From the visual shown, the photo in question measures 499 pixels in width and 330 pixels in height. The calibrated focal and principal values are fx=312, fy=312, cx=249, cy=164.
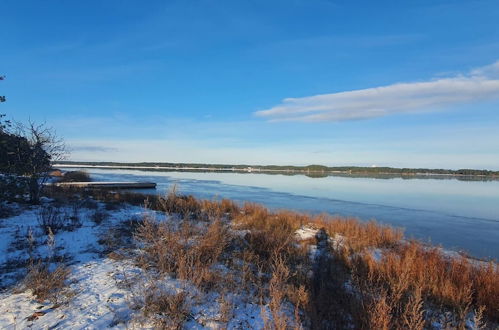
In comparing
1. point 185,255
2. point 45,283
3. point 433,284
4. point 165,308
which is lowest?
point 433,284

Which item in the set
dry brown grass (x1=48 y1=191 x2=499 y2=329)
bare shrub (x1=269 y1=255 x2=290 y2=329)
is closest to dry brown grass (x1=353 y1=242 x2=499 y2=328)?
dry brown grass (x1=48 y1=191 x2=499 y2=329)

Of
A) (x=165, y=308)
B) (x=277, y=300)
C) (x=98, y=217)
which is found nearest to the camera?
(x=277, y=300)

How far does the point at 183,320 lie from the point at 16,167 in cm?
955

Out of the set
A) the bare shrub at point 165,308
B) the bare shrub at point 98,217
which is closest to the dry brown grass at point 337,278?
the bare shrub at point 165,308

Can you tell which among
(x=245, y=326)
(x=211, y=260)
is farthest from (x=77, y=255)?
(x=245, y=326)

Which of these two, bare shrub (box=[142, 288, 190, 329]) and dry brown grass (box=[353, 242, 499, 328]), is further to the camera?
dry brown grass (box=[353, 242, 499, 328])

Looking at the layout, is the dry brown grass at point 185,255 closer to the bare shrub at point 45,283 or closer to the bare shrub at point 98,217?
the bare shrub at point 45,283

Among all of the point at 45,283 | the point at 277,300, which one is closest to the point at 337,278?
the point at 277,300

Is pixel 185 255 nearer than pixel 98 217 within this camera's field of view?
Yes

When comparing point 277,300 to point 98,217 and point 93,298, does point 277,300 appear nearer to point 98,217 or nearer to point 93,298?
point 93,298

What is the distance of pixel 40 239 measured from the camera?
6.82 metres

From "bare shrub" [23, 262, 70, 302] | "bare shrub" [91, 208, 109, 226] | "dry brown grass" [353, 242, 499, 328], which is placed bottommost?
"dry brown grass" [353, 242, 499, 328]

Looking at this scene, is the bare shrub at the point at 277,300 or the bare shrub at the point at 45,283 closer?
the bare shrub at the point at 277,300

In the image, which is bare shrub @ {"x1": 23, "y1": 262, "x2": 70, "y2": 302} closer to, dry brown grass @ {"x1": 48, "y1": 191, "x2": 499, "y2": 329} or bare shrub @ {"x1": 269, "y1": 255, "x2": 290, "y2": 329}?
dry brown grass @ {"x1": 48, "y1": 191, "x2": 499, "y2": 329}
